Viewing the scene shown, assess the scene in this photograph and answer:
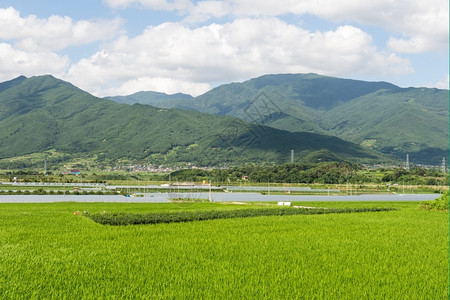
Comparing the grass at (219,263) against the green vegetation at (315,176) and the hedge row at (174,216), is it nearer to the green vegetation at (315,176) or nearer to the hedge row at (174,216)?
the hedge row at (174,216)

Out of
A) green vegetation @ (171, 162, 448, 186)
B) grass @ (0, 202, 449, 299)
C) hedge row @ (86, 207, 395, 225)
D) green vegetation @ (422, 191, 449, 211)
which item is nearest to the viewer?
grass @ (0, 202, 449, 299)

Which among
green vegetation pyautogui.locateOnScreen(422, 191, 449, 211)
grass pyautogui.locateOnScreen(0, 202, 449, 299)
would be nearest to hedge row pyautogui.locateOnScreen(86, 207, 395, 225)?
grass pyautogui.locateOnScreen(0, 202, 449, 299)

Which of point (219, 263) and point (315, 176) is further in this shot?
point (315, 176)

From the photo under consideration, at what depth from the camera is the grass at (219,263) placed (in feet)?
34.5

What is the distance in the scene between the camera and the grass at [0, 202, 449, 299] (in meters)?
10.5

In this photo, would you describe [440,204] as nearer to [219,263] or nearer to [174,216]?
[174,216]

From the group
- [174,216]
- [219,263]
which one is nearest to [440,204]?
[174,216]

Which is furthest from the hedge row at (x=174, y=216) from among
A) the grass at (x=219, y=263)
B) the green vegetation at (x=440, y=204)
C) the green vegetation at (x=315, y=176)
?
the green vegetation at (x=315, y=176)

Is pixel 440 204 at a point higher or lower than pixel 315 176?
A: lower

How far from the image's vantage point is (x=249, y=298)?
32.3 ft

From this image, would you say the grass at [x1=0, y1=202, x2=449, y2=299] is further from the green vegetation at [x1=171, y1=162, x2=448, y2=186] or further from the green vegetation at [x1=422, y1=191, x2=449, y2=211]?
the green vegetation at [x1=171, y1=162, x2=448, y2=186]

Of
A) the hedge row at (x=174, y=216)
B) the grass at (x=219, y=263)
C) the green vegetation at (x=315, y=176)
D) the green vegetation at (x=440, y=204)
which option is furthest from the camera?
the green vegetation at (x=315, y=176)

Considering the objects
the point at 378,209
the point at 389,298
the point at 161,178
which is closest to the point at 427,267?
the point at 389,298

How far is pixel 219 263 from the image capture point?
1362 centimetres
